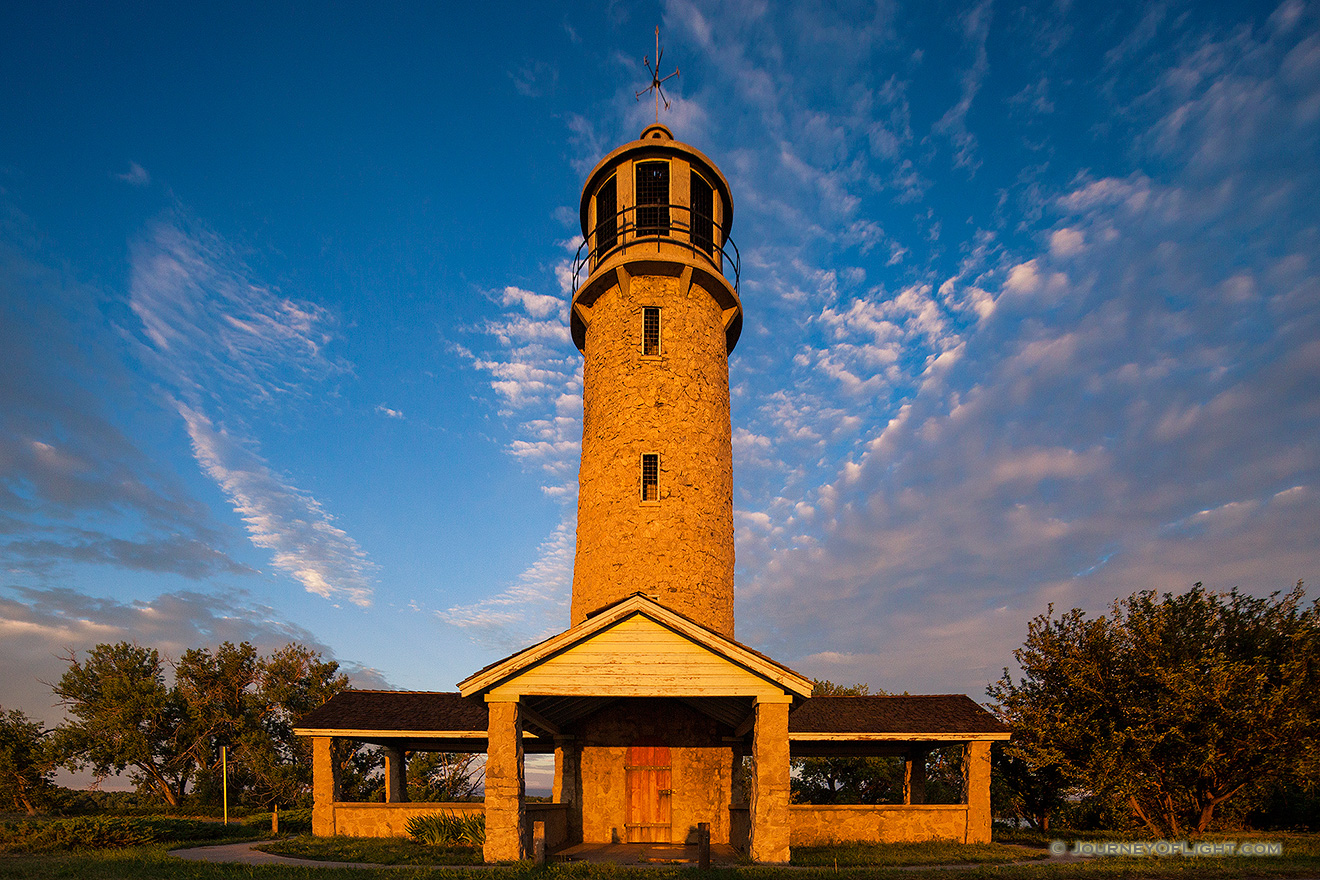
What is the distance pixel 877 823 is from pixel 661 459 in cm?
1039

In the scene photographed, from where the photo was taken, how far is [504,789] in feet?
39.8

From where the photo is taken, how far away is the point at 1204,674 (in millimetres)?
15414

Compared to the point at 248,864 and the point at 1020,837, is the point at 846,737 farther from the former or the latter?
the point at 248,864

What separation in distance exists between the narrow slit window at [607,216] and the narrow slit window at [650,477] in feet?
22.8

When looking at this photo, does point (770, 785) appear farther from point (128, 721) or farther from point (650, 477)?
point (128, 721)

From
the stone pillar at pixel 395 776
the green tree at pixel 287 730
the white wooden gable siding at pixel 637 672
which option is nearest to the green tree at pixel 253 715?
the green tree at pixel 287 730

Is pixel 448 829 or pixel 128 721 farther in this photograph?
pixel 128 721

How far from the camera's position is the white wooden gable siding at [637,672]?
12.3 meters

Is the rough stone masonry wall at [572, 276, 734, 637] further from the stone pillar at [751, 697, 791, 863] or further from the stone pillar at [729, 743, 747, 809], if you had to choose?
the stone pillar at [751, 697, 791, 863]

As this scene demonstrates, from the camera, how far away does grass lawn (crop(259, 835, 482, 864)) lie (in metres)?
13.3

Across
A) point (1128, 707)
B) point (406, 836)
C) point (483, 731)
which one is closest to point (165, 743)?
point (406, 836)

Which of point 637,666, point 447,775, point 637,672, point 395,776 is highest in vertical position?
point 637,666

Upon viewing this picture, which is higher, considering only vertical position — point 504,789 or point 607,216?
point 607,216

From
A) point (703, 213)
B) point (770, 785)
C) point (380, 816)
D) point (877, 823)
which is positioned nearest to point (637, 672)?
point (770, 785)
